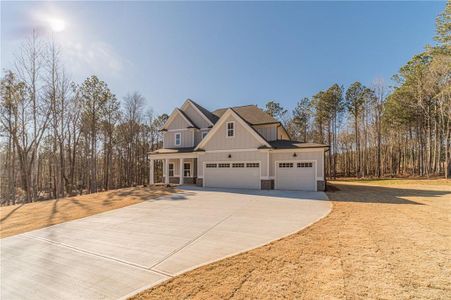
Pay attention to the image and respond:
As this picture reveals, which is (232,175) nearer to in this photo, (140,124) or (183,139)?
(183,139)

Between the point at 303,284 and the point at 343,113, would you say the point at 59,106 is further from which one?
the point at 343,113

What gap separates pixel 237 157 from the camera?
1575 cm

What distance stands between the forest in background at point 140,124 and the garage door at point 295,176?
676 inches

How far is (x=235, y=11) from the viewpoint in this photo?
12.8 metres

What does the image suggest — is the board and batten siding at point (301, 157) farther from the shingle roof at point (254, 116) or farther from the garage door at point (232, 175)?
the shingle roof at point (254, 116)

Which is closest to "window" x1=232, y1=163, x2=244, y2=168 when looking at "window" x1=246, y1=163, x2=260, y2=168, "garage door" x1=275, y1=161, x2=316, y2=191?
"window" x1=246, y1=163, x2=260, y2=168

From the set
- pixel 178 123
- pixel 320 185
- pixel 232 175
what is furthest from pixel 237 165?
pixel 178 123

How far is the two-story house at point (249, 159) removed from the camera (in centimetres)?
1422

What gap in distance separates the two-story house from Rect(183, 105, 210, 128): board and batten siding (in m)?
3.85

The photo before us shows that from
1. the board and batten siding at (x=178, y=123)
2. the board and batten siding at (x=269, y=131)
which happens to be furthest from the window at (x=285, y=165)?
the board and batten siding at (x=178, y=123)

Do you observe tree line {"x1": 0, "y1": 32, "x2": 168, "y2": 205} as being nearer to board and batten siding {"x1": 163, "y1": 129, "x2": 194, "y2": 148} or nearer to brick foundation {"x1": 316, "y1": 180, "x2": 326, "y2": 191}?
board and batten siding {"x1": 163, "y1": 129, "x2": 194, "y2": 148}

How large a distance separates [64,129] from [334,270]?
27.0m

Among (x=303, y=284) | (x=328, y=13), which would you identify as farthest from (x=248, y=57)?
(x=303, y=284)

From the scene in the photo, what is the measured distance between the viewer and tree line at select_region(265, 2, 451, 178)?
21562 millimetres
